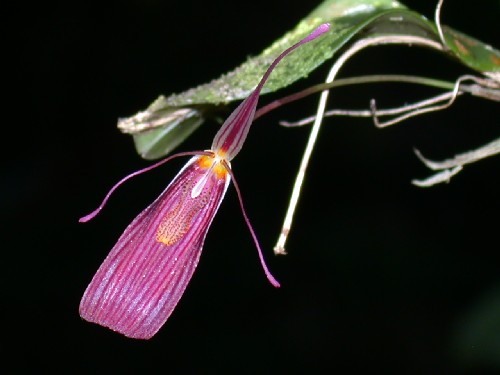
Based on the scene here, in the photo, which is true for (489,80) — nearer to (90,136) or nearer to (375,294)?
(375,294)

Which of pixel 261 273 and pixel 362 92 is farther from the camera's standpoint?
pixel 362 92

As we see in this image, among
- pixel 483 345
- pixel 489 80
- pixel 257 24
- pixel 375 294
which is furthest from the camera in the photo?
pixel 257 24

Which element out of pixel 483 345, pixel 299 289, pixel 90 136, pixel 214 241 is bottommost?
pixel 483 345

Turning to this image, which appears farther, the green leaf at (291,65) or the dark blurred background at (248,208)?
the dark blurred background at (248,208)

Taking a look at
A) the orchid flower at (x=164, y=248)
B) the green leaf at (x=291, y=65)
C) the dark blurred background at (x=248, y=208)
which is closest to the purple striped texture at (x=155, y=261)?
the orchid flower at (x=164, y=248)

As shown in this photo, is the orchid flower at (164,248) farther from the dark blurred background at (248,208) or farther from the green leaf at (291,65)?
the dark blurred background at (248,208)

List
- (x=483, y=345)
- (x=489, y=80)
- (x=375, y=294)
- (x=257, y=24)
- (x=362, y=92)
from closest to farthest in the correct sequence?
(x=489, y=80)
(x=483, y=345)
(x=375, y=294)
(x=362, y=92)
(x=257, y=24)

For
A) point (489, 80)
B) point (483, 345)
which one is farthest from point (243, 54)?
point (489, 80)
